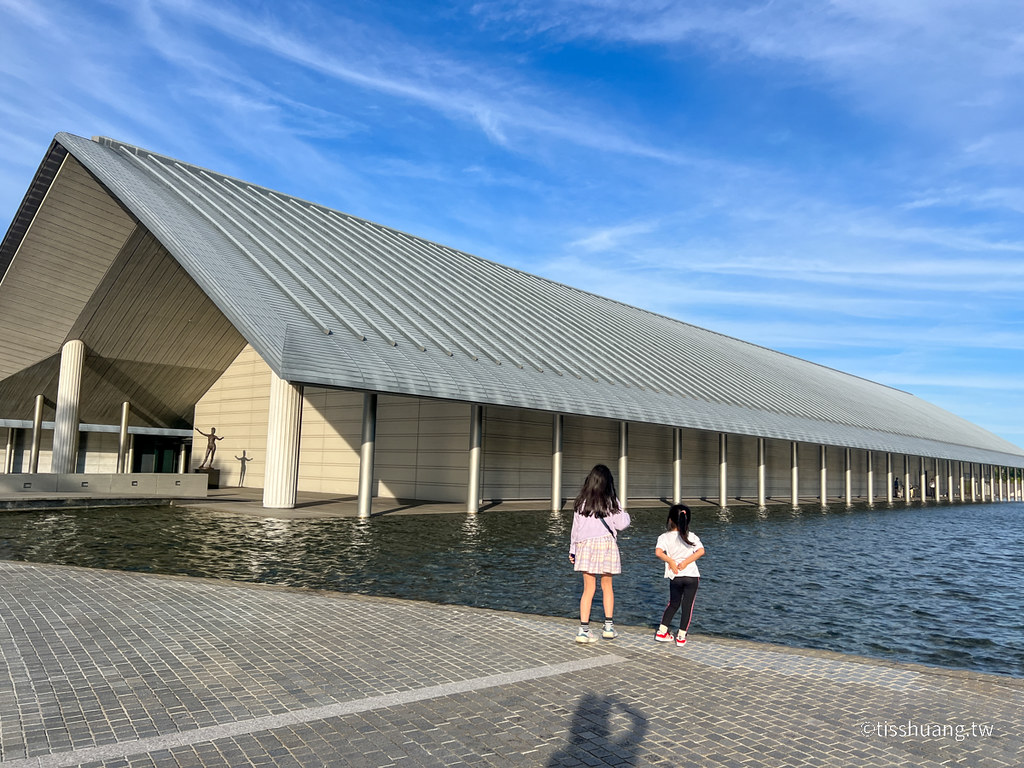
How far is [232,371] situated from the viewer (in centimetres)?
3966

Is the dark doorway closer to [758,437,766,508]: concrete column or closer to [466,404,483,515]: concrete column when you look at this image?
[466,404,483,515]: concrete column

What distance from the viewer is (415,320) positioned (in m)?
24.5

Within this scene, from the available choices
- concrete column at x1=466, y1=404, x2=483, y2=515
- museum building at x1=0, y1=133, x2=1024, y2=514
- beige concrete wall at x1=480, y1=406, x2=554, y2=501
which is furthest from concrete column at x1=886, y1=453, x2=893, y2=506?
concrete column at x1=466, y1=404, x2=483, y2=515

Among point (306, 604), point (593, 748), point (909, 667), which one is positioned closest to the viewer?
point (593, 748)

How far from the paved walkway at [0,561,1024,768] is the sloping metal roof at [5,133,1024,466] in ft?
36.4

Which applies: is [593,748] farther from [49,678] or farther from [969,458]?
[969,458]

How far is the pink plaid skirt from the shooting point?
7.45 metres

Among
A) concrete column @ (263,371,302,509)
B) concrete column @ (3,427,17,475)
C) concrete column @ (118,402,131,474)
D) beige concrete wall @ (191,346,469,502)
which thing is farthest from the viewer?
concrete column @ (3,427,17,475)

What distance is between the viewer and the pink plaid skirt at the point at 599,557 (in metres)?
7.45

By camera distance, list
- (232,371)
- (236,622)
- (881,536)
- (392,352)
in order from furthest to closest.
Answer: (232,371) → (881,536) → (392,352) → (236,622)

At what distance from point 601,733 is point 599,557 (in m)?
2.66

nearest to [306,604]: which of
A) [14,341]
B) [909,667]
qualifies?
[909,667]

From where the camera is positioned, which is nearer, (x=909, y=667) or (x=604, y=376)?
(x=909, y=667)

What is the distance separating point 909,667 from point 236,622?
22.7 feet
